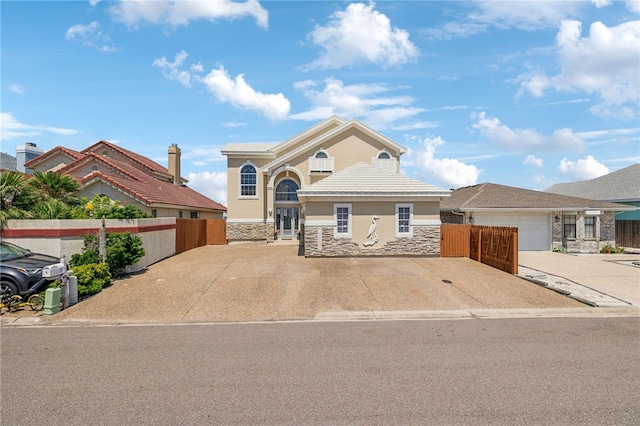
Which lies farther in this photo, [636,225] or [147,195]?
[636,225]

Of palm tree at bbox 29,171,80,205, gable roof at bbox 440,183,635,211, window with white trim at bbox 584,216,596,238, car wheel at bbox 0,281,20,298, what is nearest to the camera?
car wheel at bbox 0,281,20,298

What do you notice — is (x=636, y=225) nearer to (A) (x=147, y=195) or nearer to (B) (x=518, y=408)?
(B) (x=518, y=408)

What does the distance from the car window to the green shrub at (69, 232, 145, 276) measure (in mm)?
1422

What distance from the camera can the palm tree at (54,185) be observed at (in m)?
16.7

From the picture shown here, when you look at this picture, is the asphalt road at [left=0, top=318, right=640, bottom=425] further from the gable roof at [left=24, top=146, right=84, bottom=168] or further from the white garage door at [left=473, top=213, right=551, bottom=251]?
the gable roof at [left=24, top=146, right=84, bottom=168]

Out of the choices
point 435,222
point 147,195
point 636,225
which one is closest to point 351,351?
point 435,222

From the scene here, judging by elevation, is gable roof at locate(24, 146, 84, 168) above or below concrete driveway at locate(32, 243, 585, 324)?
above

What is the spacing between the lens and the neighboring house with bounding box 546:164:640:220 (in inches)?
1164

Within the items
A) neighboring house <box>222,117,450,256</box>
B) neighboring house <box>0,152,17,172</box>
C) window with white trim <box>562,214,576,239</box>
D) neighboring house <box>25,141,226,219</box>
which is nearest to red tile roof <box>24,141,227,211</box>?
neighboring house <box>25,141,226,219</box>

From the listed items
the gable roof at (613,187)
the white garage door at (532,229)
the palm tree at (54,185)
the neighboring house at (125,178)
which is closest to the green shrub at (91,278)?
the palm tree at (54,185)

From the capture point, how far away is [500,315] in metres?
10.5

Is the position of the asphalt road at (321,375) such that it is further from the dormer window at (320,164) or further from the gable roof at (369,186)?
the dormer window at (320,164)

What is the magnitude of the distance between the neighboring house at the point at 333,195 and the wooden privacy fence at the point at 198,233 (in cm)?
71

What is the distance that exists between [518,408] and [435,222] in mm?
15750
